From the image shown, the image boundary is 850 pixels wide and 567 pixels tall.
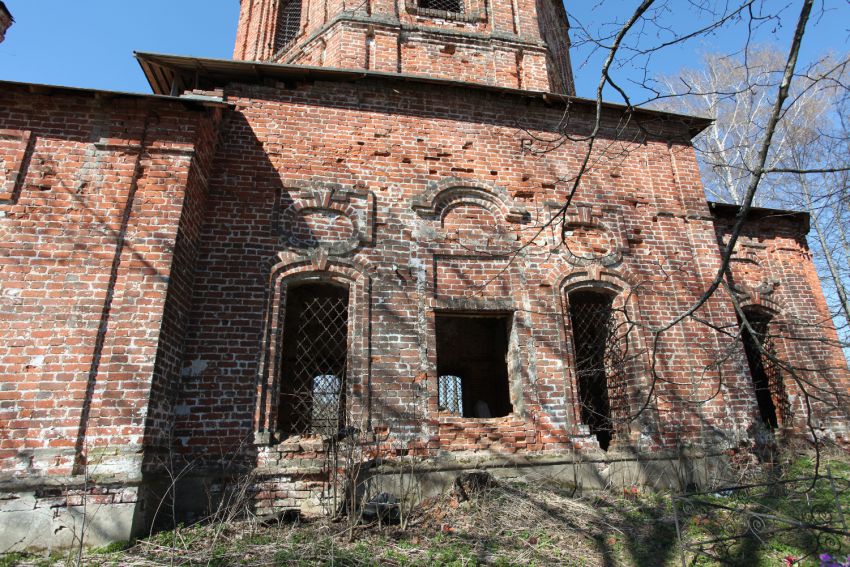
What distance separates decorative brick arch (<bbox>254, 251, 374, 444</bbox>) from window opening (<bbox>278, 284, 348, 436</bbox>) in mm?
246

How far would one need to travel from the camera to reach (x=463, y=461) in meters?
6.39

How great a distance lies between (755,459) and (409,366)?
520 centimetres

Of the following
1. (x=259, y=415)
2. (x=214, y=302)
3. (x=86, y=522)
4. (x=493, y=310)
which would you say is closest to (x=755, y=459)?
(x=493, y=310)

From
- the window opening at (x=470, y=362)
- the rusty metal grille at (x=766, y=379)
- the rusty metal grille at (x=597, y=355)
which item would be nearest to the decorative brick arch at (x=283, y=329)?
the rusty metal grille at (x=597, y=355)

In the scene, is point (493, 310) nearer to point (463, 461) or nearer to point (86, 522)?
point (463, 461)

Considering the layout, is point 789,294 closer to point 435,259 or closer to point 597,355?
point 597,355

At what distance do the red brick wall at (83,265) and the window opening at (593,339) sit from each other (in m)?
6.03

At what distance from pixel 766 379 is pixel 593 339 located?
3.87m

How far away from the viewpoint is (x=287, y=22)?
1252 centimetres

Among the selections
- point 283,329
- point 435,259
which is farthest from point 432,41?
point 283,329

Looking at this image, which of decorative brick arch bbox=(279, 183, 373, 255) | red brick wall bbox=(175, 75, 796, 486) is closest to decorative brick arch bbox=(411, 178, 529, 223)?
red brick wall bbox=(175, 75, 796, 486)

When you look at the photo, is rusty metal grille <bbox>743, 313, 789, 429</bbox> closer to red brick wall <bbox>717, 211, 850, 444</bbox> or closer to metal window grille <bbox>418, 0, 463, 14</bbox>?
red brick wall <bbox>717, 211, 850, 444</bbox>

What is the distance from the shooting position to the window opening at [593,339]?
794 cm

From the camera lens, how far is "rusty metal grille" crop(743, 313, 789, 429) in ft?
28.8
